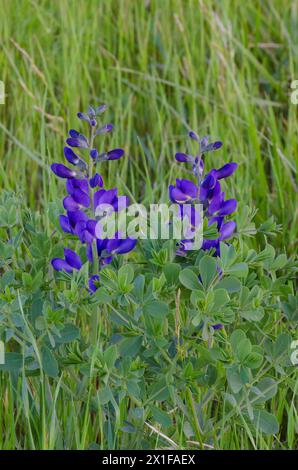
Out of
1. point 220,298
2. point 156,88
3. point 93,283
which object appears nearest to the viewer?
point 220,298

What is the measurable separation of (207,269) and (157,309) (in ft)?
0.40

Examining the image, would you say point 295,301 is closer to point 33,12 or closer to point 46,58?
point 46,58

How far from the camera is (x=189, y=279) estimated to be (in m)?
1.74

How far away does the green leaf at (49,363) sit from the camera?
1.76 m

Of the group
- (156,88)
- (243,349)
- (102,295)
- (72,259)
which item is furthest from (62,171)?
(156,88)

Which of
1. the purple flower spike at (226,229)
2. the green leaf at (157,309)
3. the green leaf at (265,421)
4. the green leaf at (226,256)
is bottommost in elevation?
the green leaf at (265,421)

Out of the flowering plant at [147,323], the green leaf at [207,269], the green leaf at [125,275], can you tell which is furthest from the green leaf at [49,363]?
the green leaf at [207,269]

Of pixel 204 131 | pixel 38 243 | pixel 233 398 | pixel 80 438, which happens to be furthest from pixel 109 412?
pixel 204 131

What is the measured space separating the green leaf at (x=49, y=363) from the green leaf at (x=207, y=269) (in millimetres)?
324

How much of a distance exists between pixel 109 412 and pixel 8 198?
1.64 feet

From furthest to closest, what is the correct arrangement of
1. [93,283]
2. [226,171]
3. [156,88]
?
[156,88]
[226,171]
[93,283]

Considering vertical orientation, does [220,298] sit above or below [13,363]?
above

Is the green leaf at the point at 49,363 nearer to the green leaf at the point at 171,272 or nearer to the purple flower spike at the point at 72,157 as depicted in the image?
the green leaf at the point at 171,272

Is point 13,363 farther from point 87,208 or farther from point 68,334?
point 87,208
